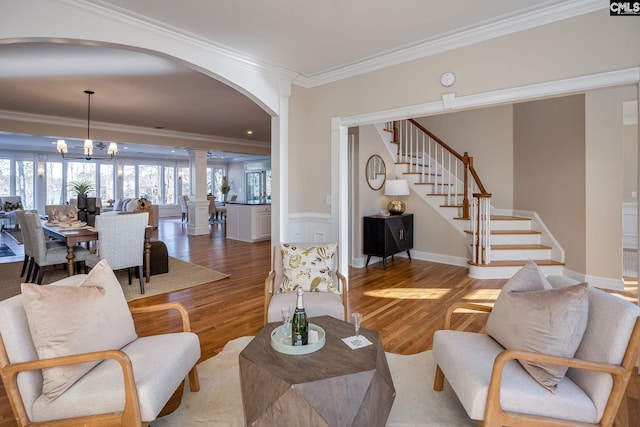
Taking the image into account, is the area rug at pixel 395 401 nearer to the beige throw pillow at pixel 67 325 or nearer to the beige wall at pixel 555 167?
the beige throw pillow at pixel 67 325

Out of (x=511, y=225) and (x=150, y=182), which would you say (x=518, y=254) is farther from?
(x=150, y=182)

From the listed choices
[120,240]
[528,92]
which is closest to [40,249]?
[120,240]

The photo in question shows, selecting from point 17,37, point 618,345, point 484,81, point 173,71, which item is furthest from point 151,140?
point 618,345

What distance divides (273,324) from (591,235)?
181 inches

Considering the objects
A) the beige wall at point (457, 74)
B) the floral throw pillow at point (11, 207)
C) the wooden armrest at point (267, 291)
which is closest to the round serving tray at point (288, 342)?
the wooden armrest at point (267, 291)

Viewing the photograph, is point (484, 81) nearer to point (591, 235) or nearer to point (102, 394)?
point (591, 235)

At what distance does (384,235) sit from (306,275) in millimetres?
2685

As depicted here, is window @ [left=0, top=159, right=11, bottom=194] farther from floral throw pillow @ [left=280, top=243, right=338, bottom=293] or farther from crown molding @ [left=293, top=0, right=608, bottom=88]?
floral throw pillow @ [left=280, top=243, right=338, bottom=293]

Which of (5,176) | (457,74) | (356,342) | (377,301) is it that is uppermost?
(457,74)

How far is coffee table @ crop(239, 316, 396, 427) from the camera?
1447 mm

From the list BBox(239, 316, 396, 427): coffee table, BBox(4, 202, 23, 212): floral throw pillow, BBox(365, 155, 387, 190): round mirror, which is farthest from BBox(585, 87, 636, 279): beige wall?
BBox(4, 202, 23, 212): floral throw pillow

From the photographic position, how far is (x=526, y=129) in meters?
5.66

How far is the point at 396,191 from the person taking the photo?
5.76m

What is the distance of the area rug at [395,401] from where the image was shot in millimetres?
1895
